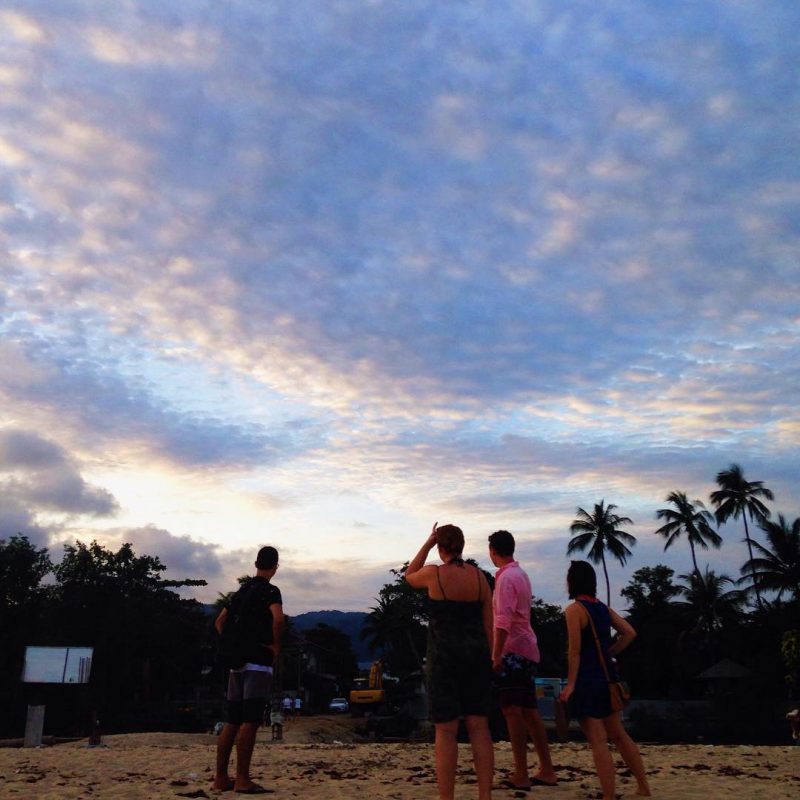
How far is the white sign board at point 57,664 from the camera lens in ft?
78.8

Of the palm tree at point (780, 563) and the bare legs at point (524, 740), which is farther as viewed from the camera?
the palm tree at point (780, 563)

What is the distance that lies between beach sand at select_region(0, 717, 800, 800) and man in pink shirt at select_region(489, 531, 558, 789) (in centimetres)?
25

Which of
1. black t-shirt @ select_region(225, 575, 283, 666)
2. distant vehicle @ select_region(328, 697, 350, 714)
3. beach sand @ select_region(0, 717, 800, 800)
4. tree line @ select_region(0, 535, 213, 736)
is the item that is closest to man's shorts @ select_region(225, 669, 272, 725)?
black t-shirt @ select_region(225, 575, 283, 666)

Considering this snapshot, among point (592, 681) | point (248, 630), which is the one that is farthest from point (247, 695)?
point (592, 681)

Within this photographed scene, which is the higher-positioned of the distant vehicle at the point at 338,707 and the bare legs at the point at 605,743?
the bare legs at the point at 605,743

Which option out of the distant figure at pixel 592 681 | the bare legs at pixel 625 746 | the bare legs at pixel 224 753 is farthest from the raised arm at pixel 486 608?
the bare legs at pixel 224 753

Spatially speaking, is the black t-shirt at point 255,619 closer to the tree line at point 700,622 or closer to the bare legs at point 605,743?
the bare legs at point 605,743

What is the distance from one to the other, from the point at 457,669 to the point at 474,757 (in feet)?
1.75

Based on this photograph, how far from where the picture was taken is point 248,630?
6305 mm

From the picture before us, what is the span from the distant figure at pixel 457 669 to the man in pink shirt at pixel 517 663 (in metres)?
1.07

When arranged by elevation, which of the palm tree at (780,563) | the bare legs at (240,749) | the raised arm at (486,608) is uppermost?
the palm tree at (780,563)

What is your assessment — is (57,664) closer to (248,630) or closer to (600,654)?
(248,630)

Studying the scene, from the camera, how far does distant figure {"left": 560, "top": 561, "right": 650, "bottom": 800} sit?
5.18m

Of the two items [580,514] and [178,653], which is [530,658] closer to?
[178,653]
